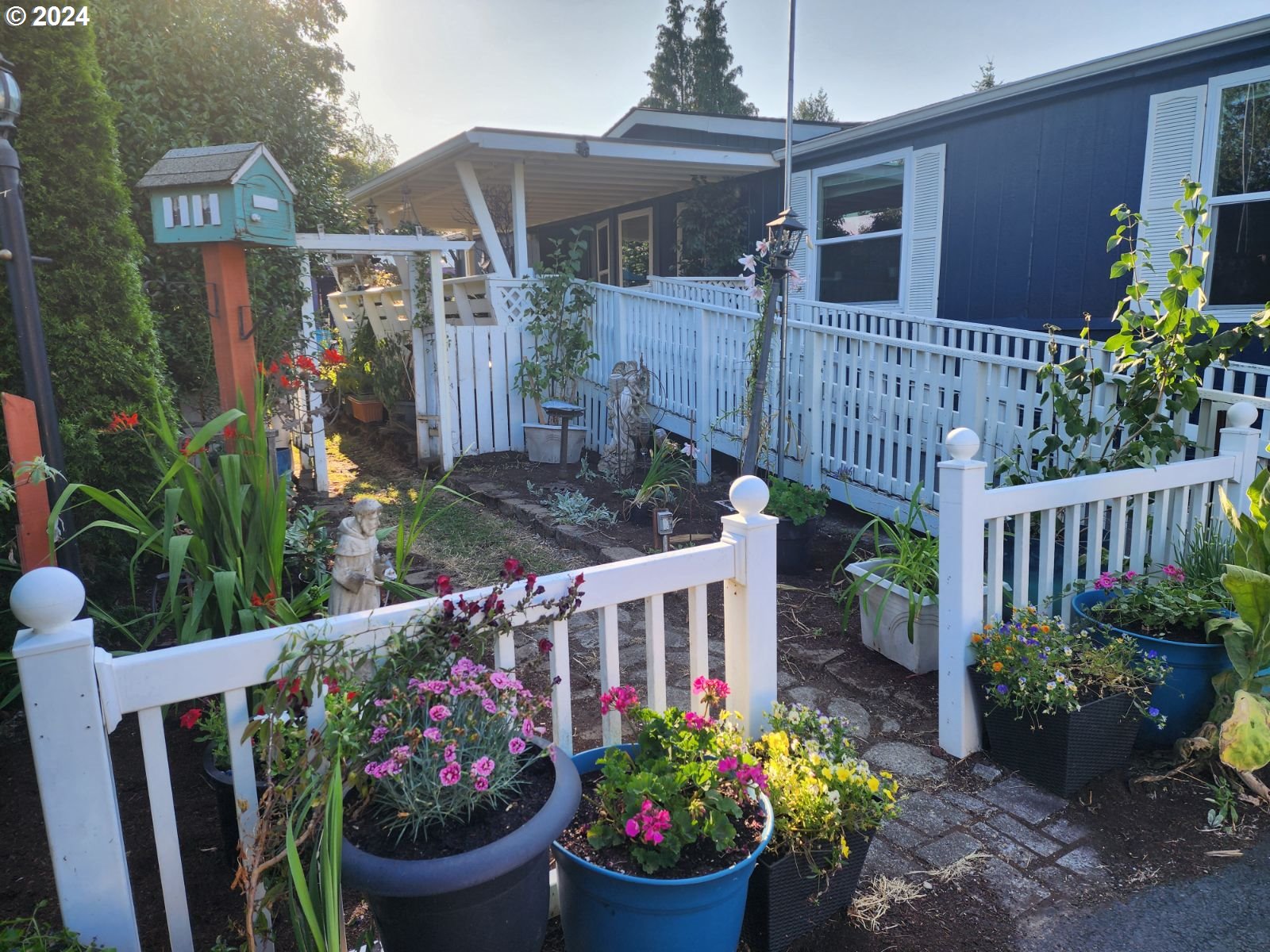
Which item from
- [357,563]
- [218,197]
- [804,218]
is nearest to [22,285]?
[218,197]

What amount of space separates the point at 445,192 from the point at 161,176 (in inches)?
286

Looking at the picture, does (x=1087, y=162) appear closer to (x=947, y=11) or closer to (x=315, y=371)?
(x=947, y=11)

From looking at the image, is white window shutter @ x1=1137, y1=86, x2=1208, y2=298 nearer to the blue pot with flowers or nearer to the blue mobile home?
the blue mobile home

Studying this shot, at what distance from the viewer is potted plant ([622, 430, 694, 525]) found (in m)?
5.27

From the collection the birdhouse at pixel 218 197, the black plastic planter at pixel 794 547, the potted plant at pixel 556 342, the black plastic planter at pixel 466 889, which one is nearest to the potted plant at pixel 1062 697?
the black plastic planter at pixel 466 889

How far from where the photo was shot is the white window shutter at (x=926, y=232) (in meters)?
7.21

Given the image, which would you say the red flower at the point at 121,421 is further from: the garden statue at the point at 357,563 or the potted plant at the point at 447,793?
the potted plant at the point at 447,793

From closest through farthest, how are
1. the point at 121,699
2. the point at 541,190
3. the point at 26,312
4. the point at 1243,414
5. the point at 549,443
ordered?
the point at 121,699, the point at 26,312, the point at 1243,414, the point at 549,443, the point at 541,190

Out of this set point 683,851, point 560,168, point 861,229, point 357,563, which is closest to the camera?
point 683,851

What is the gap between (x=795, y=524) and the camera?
4.35 metres

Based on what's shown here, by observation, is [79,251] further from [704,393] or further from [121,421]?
[704,393]

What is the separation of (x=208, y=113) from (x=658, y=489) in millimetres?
3922

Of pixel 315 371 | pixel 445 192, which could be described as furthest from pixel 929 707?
pixel 445 192

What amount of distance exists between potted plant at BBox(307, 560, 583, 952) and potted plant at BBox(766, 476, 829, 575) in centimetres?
284
